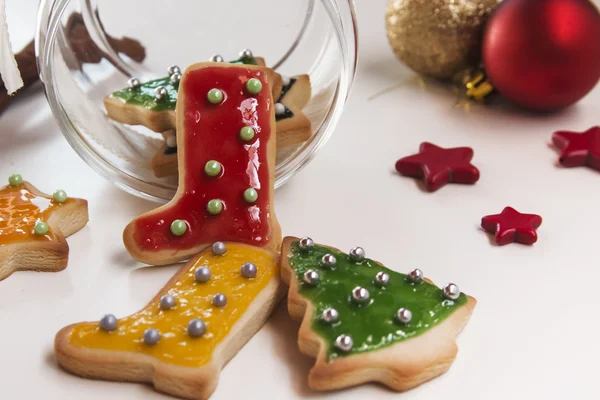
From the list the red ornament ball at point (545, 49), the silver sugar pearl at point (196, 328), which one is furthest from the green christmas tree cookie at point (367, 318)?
the red ornament ball at point (545, 49)

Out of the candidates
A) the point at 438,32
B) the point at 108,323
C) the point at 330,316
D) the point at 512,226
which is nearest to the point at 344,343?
the point at 330,316

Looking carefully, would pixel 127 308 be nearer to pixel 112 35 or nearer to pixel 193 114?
pixel 193 114

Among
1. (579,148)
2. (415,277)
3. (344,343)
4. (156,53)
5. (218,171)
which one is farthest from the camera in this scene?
(156,53)

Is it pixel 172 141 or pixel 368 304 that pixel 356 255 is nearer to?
pixel 368 304

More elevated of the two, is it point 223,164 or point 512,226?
point 223,164

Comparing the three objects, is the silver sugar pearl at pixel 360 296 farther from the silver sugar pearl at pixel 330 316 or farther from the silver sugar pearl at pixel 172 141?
the silver sugar pearl at pixel 172 141

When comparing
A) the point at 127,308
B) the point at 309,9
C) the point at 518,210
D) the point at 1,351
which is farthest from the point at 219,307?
the point at 309,9

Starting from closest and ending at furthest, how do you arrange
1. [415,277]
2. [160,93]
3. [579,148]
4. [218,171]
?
[415,277]
[218,171]
[160,93]
[579,148]
